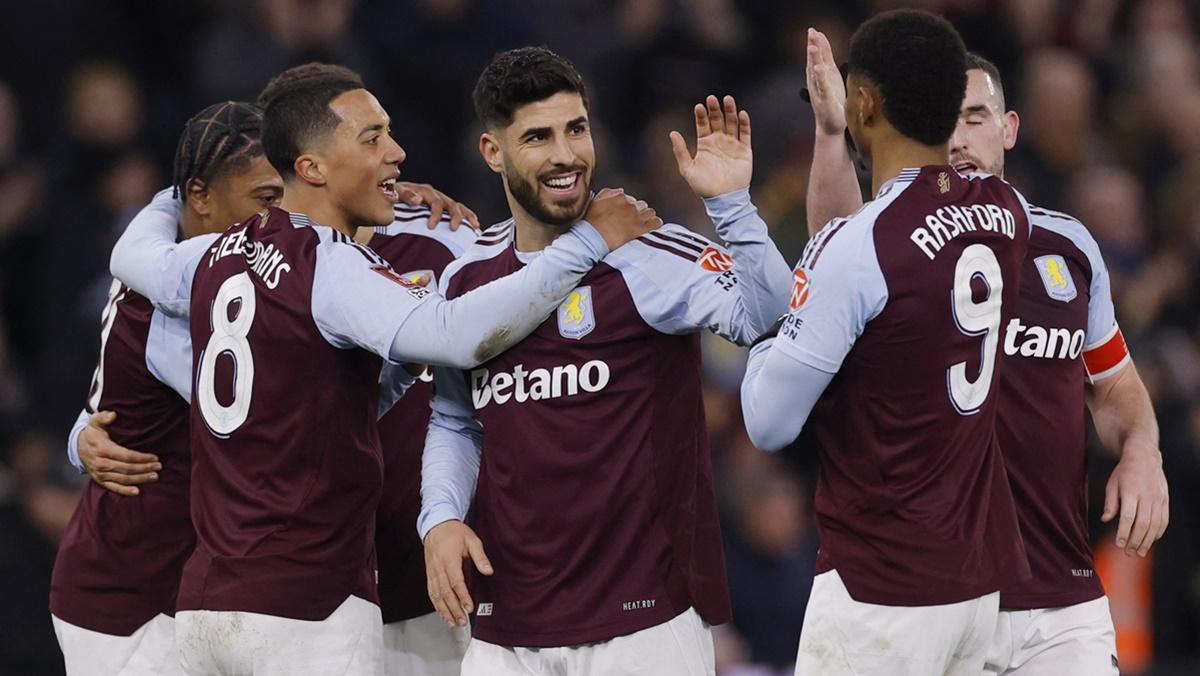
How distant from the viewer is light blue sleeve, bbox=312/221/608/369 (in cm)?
479

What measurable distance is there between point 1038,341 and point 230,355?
225 centimetres

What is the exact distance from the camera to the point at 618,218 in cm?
491

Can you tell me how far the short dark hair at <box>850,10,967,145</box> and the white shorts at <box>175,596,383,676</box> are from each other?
2.01 m

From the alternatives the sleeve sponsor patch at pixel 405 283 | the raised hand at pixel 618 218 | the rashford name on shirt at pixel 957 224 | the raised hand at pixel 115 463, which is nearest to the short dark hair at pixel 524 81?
the raised hand at pixel 618 218

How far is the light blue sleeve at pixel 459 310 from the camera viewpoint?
4.79 m

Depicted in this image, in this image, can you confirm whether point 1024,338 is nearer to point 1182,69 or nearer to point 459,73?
point 459,73

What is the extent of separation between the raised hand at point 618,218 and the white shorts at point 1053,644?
4.67ft

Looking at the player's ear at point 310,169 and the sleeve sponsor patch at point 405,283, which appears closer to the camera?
the sleeve sponsor patch at point 405,283

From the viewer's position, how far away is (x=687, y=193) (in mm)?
10508

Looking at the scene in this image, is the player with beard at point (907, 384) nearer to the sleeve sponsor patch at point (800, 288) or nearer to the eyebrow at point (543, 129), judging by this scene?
the sleeve sponsor patch at point (800, 288)

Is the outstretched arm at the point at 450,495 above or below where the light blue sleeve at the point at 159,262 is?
below

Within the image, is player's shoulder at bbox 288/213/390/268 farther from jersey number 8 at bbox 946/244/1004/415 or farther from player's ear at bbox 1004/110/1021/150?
player's ear at bbox 1004/110/1021/150

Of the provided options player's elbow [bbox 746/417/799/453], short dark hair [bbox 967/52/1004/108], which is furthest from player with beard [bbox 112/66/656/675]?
short dark hair [bbox 967/52/1004/108]

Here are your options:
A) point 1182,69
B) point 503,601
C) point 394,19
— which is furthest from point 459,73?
point 503,601
